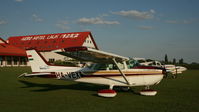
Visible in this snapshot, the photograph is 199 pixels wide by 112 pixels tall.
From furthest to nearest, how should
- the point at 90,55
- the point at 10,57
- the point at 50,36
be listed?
the point at 50,36
the point at 10,57
the point at 90,55

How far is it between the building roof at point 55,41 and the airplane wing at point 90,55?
4446cm

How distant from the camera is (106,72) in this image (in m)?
11.0

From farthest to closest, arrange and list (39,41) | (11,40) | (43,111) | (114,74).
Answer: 1. (11,40)
2. (39,41)
3. (114,74)
4. (43,111)

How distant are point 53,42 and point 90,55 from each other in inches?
1996

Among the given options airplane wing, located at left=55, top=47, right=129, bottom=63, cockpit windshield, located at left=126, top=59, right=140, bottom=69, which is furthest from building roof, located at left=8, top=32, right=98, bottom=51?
airplane wing, located at left=55, top=47, right=129, bottom=63

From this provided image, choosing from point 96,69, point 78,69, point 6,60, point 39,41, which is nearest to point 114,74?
point 96,69

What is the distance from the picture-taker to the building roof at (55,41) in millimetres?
56594

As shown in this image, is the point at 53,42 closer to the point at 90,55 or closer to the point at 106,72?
the point at 106,72

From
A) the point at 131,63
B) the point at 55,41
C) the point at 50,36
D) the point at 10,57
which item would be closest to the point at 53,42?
the point at 55,41

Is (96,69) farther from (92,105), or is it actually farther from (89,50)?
(92,105)

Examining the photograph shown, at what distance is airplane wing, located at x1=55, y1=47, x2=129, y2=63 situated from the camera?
846 centimetres

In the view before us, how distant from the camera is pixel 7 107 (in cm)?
738

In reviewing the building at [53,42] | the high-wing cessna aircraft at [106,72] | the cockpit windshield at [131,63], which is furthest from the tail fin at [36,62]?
the building at [53,42]

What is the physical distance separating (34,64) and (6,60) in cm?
3510
